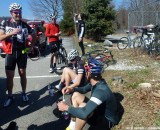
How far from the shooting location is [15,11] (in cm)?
600

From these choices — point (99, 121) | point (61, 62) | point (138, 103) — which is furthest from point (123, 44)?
point (99, 121)

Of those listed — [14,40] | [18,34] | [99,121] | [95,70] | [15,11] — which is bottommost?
[99,121]

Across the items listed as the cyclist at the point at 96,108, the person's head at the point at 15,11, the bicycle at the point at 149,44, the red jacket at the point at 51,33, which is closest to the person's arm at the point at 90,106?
the cyclist at the point at 96,108

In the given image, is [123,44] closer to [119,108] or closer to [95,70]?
[119,108]

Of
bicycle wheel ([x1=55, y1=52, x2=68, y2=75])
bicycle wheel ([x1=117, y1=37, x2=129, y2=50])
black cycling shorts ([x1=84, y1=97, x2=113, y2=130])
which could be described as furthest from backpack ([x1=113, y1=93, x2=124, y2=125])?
bicycle wheel ([x1=117, y1=37, x2=129, y2=50])

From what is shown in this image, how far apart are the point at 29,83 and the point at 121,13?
166 feet

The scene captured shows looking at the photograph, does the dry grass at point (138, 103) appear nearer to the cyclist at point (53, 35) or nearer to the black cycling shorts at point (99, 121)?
the black cycling shorts at point (99, 121)

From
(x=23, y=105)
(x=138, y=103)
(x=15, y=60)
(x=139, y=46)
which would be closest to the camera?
(x=138, y=103)

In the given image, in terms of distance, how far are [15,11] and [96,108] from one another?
2843mm

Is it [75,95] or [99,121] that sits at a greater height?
[75,95]

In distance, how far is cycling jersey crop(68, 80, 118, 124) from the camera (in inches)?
160

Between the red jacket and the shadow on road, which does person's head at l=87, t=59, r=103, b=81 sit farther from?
the red jacket

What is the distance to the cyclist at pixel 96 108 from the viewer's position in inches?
161

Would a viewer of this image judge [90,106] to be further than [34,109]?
No
